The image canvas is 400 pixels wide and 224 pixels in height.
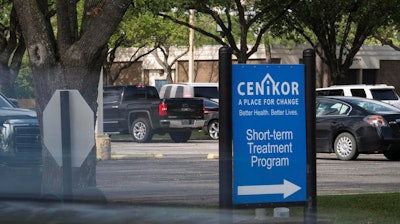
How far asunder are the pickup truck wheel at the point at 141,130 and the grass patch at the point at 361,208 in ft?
53.2

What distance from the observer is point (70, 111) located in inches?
368

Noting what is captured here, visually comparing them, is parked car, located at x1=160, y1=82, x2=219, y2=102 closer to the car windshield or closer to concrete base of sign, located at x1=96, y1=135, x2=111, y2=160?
the car windshield

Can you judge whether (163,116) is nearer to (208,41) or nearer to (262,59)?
(262,59)

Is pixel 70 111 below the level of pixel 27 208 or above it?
above

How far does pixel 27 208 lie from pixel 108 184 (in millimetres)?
6234

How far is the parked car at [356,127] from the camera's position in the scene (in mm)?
19531

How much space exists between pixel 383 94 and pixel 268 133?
24206 millimetres

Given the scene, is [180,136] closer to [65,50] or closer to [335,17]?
[335,17]

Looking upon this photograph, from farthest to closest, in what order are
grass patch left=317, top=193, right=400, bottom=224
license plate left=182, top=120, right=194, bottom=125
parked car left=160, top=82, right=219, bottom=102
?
parked car left=160, top=82, right=219, bottom=102 < license plate left=182, top=120, right=194, bottom=125 < grass patch left=317, top=193, right=400, bottom=224

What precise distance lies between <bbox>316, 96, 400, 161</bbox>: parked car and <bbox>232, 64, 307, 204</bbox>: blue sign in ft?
39.2

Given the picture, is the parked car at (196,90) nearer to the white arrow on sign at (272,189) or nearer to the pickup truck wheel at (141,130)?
the pickup truck wheel at (141,130)

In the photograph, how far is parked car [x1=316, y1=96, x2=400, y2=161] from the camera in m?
19.5

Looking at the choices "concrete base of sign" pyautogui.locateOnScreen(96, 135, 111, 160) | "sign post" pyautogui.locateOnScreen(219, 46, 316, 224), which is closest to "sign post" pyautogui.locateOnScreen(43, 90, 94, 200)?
"sign post" pyautogui.locateOnScreen(219, 46, 316, 224)

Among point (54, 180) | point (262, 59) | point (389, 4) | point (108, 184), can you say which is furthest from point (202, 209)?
point (262, 59)
